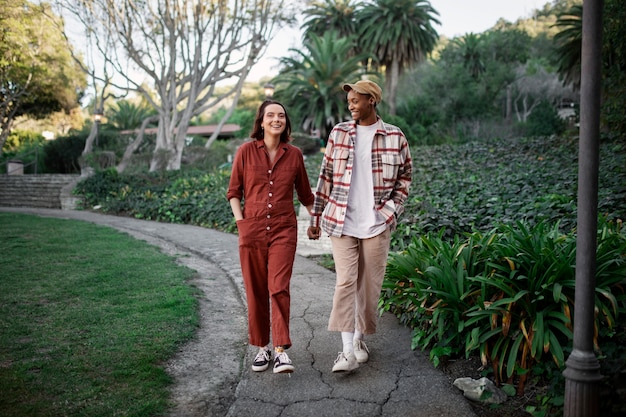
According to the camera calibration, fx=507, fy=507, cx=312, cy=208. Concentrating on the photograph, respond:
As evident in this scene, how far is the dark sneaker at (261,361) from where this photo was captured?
3424mm

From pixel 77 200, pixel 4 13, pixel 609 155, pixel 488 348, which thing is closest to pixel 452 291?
pixel 488 348

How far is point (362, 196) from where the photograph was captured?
141 inches

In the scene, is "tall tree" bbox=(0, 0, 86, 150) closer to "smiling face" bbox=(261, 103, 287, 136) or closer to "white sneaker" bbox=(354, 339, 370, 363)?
"smiling face" bbox=(261, 103, 287, 136)

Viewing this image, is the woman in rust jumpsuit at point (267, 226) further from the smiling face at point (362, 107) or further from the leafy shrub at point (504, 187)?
the leafy shrub at point (504, 187)

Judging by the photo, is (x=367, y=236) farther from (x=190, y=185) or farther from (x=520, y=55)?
(x=520, y=55)

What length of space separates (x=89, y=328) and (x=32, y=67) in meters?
20.4

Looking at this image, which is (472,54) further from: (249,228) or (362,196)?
(249,228)

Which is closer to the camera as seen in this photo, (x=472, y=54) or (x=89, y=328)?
(x=89, y=328)

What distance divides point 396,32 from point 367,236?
3208 cm

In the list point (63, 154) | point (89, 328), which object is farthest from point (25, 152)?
point (89, 328)

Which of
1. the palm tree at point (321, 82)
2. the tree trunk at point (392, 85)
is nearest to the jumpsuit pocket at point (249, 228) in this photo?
the palm tree at point (321, 82)

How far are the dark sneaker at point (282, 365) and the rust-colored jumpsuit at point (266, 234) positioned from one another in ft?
0.28

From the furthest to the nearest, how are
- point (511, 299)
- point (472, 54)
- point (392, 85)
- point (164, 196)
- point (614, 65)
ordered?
point (472, 54) < point (392, 85) < point (164, 196) < point (614, 65) < point (511, 299)

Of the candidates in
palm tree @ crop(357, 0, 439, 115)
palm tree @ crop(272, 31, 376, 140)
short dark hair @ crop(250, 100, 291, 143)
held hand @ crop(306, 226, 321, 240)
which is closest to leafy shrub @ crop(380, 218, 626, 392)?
held hand @ crop(306, 226, 321, 240)
